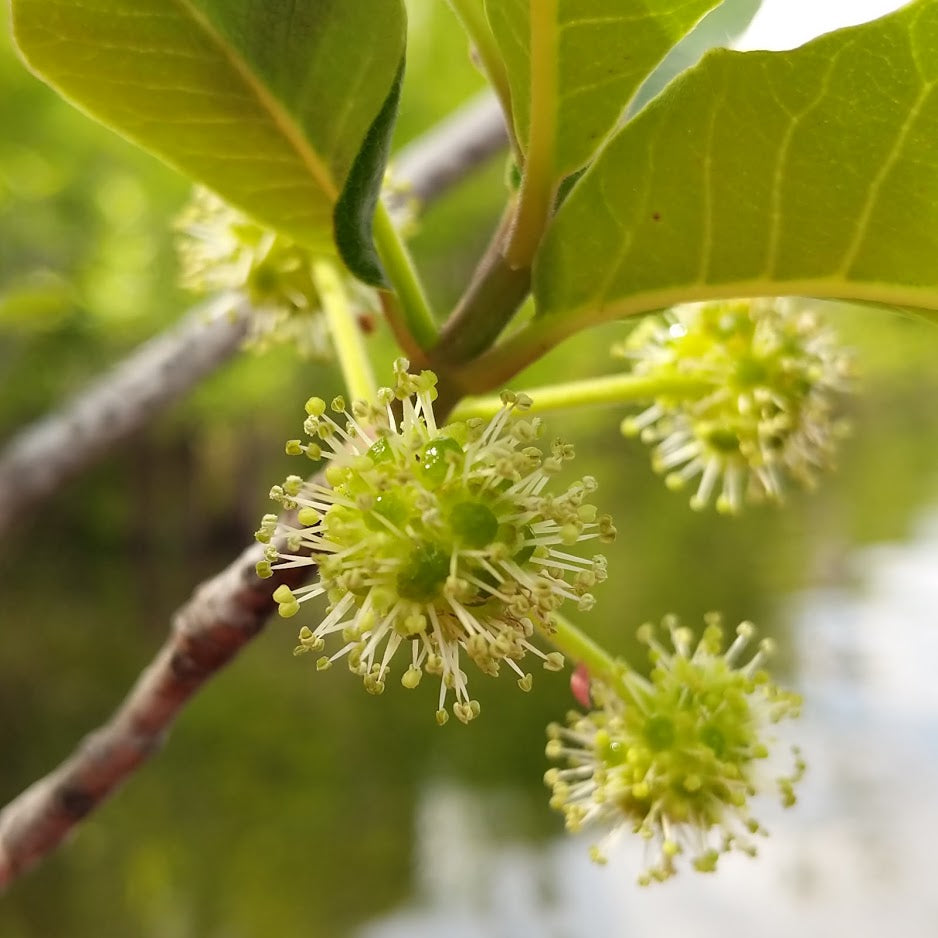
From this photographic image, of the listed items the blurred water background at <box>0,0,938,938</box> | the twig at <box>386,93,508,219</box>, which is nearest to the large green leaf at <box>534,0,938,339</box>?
the blurred water background at <box>0,0,938,938</box>

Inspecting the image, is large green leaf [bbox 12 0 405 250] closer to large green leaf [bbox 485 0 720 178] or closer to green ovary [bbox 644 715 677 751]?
large green leaf [bbox 485 0 720 178]

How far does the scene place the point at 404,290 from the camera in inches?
17.4

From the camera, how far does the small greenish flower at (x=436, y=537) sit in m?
0.40

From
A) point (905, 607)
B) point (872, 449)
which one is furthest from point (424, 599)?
point (872, 449)

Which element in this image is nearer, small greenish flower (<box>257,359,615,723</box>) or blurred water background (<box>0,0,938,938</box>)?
small greenish flower (<box>257,359,615,723</box>)

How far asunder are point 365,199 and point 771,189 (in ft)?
0.53

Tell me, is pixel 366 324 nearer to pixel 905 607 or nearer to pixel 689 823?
pixel 689 823

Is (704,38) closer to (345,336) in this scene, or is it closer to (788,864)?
(345,336)

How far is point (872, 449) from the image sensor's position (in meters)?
12.9

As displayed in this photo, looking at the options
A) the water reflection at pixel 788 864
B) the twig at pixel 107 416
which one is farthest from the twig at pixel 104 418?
the water reflection at pixel 788 864

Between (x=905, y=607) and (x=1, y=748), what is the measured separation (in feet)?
14.9

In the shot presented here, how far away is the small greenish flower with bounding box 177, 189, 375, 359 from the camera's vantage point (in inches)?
23.8

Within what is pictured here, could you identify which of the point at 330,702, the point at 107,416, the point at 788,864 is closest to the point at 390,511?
the point at 107,416

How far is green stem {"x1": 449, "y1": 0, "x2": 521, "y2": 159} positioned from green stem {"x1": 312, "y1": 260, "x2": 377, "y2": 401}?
0.12 meters
